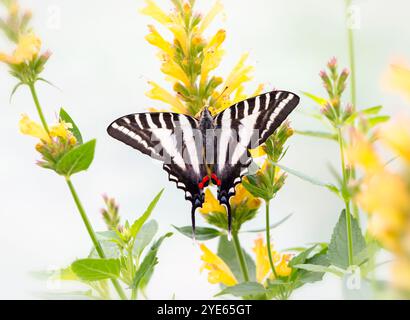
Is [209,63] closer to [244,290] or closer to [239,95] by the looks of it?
[239,95]

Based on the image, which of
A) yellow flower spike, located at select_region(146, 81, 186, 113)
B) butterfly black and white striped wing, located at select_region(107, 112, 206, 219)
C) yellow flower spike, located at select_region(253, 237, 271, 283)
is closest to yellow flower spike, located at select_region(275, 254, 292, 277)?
yellow flower spike, located at select_region(253, 237, 271, 283)

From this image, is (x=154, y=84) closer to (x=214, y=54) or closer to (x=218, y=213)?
(x=214, y=54)

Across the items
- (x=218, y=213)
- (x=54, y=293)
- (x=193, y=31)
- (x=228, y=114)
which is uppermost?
(x=193, y=31)

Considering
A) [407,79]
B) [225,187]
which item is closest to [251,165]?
[225,187]

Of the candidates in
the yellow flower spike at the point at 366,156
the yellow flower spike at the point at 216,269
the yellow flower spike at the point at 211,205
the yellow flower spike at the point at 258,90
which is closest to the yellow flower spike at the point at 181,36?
the yellow flower spike at the point at 258,90

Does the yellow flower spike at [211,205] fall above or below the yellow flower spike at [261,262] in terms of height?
above

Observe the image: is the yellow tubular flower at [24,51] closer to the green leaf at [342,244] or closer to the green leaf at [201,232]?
the green leaf at [201,232]

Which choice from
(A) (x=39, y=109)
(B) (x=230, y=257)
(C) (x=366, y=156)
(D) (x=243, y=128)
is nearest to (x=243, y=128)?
(D) (x=243, y=128)
